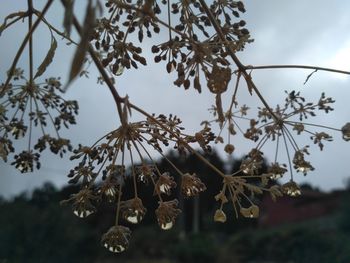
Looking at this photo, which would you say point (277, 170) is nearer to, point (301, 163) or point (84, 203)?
point (301, 163)

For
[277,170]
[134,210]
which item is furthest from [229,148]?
[134,210]

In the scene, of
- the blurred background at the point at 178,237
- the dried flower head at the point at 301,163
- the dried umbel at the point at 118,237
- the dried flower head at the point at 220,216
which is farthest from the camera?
the blurred background at the point at 178,237

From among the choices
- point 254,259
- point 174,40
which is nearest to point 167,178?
point 174,40

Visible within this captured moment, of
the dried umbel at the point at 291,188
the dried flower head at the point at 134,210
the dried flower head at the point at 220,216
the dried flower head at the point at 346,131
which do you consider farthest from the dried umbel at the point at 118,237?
the dried flower head at the point at 346,131

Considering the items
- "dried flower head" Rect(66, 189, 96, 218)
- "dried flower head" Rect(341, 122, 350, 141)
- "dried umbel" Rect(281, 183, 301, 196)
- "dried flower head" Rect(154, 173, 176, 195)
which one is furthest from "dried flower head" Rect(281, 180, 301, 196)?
"dried flower head" Rect(66, 189, 96, 218)

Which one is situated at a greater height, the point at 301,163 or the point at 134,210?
the point at 301,163

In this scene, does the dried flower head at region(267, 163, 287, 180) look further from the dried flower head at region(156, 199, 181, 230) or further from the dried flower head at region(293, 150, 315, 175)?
the dried flower head at region(156, 199, 181, 230)

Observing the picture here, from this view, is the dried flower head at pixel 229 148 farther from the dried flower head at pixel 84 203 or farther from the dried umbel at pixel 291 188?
the dried flower head at pixel 84 203
